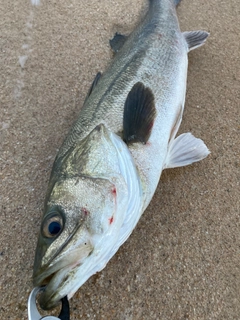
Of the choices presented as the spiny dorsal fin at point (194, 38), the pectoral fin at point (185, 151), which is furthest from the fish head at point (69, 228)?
the spiny dorsal fin at point (194, 38)

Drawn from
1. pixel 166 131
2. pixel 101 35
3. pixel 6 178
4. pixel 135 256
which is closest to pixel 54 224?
pixel 135 256

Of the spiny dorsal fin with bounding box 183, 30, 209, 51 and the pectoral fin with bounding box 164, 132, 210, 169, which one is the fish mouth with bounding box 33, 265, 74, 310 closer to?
the pectoral fin with bounding box 164, 132, 210, 169

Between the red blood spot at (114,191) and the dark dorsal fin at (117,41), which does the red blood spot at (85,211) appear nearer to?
the red blood spot at (114,191)

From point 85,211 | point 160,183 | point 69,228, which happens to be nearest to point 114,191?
point 85,211

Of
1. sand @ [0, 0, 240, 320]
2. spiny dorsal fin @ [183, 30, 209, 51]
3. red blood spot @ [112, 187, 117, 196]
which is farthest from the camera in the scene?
spiny dorsal fin @ [183, 30, 209, 51]

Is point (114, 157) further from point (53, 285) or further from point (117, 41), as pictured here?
point (117, 41)

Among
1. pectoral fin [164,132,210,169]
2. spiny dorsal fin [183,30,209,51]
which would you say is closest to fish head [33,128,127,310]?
pectoral fin [164,132,210,169]
